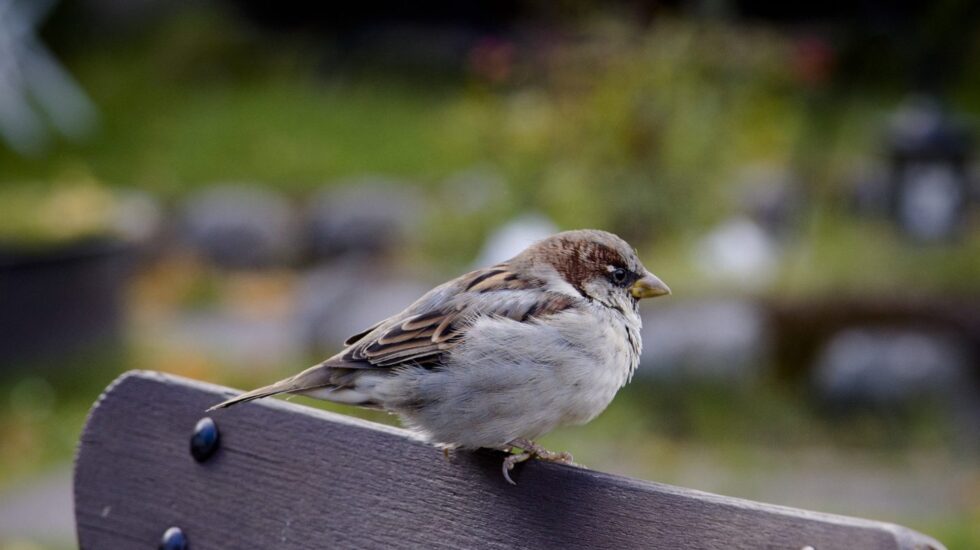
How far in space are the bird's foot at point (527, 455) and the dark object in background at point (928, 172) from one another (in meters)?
4.62

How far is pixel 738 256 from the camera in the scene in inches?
249

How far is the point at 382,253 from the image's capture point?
27.6ft

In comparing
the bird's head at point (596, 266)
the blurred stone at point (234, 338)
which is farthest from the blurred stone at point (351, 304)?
the bird's head at point (596, 266)

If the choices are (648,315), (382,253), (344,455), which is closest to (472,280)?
(344,455)

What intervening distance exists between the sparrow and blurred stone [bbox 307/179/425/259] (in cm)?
612

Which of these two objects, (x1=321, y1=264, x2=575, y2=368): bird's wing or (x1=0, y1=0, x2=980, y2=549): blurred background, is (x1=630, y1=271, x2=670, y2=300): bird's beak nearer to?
(x1=321, y1=264, x2=575, y2=368): bird's wing

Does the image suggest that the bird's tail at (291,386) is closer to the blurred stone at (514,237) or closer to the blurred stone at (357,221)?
the blurred stone at (514,237)

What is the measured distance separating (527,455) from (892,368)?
3.58 meters

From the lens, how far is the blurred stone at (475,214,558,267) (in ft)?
19.4

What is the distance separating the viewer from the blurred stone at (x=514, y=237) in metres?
5.91

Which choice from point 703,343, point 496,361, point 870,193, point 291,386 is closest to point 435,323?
point 496,361

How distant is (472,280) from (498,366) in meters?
0.25

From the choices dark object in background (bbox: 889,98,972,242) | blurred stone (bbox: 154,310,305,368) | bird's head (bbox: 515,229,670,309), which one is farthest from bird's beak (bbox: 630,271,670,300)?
dark object in background (bbox: 889,98,972,242)

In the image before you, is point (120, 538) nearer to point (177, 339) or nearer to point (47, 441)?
point (47, 441)
